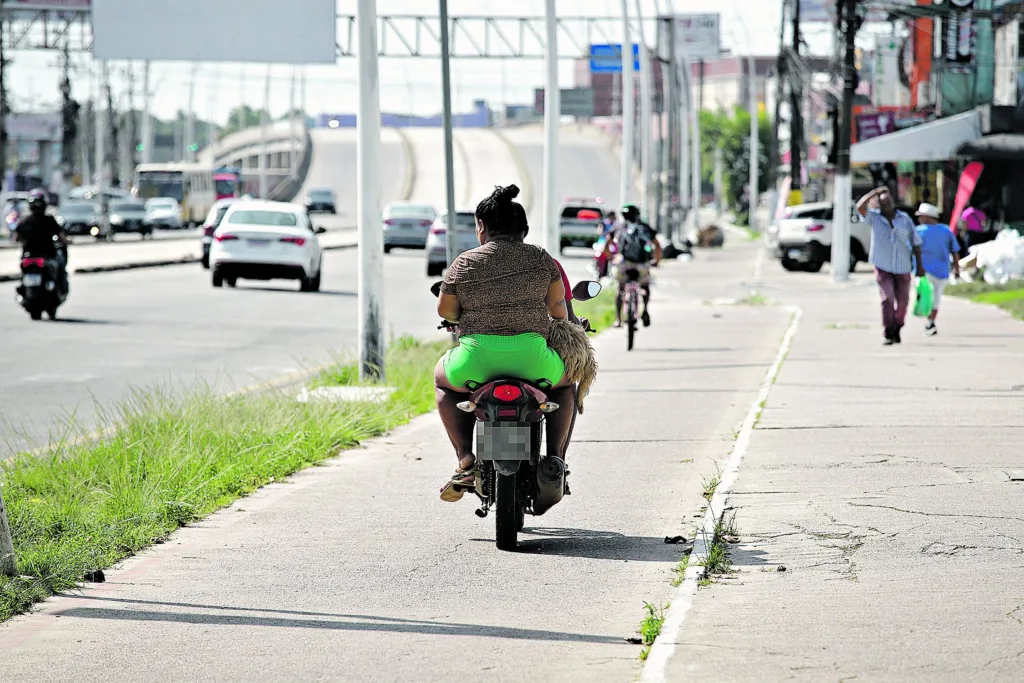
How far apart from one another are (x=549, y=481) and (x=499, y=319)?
0.76 m

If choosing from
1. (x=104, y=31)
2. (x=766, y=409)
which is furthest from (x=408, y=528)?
(x=104, y=31)

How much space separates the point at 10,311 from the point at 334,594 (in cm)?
1955

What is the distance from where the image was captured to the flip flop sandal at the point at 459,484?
24.6 feet

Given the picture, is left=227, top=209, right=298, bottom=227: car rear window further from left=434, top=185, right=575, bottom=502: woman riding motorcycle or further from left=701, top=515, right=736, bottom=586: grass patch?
left=701, top=515, right=736, bottom=586: grass patch

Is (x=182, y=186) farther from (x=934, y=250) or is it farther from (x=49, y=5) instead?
(x=934, y=250)

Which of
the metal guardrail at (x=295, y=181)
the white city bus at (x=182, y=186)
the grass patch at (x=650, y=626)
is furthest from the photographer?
the metal guardrail at (x=295, y=181)

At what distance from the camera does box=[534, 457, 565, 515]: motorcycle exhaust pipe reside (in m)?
7.39

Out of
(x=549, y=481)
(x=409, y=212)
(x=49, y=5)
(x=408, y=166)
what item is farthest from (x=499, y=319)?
(x=408, y=166)

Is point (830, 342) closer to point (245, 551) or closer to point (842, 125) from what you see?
point (245, 551)

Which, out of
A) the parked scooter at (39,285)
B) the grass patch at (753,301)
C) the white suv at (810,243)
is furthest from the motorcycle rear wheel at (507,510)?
the white suv at (810,243)

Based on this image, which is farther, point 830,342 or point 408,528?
point 830,342

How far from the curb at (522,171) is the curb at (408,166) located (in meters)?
7.25

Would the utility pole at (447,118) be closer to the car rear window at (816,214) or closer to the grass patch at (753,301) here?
the grass patch at (753,301)

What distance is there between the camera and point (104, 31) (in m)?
21.5
